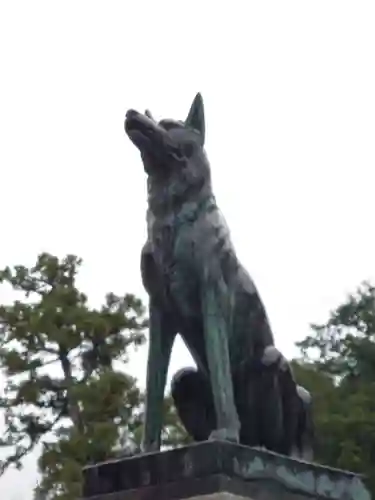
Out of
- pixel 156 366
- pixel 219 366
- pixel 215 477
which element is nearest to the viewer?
pixel 215 477

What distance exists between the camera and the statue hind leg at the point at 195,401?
7473 mm

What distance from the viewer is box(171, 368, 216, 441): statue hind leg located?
24.5 feet

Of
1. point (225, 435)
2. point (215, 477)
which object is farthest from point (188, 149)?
point (215, 477)

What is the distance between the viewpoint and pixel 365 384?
81.4 feet

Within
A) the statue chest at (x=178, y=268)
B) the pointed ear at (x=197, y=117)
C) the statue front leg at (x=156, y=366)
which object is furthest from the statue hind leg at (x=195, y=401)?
the pointed ear at (x=197, y=117)

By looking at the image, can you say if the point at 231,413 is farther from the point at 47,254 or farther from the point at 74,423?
the point at 47,254

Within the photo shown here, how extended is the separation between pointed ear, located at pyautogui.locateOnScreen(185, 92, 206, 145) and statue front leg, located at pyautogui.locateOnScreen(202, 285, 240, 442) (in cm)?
106

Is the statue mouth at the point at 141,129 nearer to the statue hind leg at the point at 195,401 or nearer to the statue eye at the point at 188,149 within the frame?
the statue eye at the point at 188,149

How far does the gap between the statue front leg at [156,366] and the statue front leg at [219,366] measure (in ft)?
1.15

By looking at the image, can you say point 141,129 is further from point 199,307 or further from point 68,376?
point 68,376

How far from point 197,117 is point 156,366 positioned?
1585 millimetres

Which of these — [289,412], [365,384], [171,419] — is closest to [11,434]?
[171,419]

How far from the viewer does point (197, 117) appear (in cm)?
755

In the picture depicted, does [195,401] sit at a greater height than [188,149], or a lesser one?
lesser
